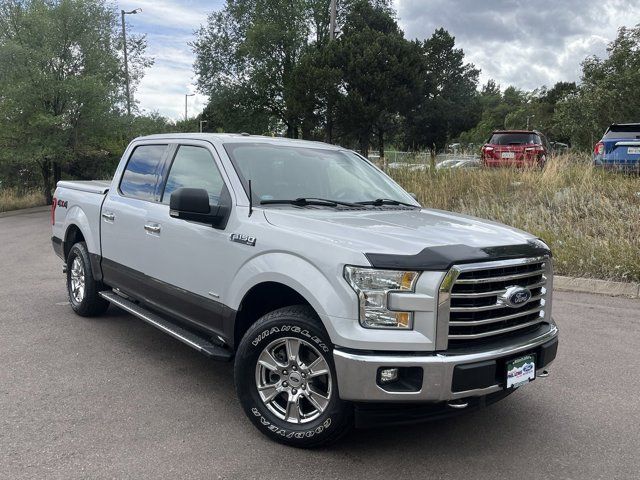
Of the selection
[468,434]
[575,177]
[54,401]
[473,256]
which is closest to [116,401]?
[54,401]

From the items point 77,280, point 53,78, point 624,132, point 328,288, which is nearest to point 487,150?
point 624,132

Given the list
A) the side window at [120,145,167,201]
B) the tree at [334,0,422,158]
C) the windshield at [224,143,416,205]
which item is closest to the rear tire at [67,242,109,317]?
the side window at [120,145,167,201]

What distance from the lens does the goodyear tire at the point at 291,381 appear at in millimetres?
3143

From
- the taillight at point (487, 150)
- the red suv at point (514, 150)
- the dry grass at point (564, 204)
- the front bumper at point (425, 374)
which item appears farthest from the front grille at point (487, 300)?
the taillight at point (487, 150)

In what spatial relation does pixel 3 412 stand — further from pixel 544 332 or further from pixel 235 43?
pixel 235 43

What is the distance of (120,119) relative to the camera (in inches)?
857

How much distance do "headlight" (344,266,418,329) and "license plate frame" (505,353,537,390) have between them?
682 mm

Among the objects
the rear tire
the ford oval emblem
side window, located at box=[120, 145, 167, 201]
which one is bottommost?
the rear tire

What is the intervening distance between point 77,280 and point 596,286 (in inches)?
260

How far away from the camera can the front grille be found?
2947mm

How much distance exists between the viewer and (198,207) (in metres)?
3.67

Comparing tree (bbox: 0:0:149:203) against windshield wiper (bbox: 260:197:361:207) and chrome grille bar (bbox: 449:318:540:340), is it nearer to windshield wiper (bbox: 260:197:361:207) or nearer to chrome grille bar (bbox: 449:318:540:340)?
windshield wiper (bbox: 260:197:361:207)

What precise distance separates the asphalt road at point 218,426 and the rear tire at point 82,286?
0.50 m

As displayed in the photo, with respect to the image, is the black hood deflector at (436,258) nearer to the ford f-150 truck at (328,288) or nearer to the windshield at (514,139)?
the ford f-150 truck at (328,288)
